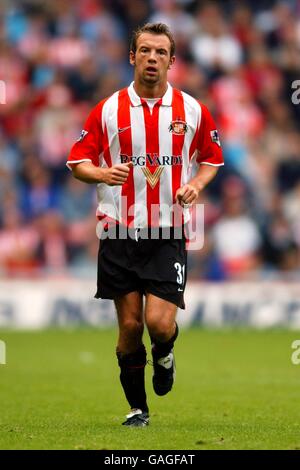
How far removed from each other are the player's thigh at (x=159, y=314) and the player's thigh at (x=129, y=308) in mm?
105

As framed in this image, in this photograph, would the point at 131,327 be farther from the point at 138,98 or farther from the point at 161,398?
the point at 161,398

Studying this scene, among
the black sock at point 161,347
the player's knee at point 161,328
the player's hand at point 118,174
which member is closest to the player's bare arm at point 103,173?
the player's hand at point 118,174

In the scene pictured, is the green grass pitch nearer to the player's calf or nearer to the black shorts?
the player's calf

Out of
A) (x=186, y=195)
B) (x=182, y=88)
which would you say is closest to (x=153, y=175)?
(x=186, y=195)

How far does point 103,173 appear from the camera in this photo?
7.08m

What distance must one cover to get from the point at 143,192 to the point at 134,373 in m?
1.21

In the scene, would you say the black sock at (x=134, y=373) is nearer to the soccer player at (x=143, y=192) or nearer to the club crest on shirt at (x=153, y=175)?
the soccer player at (x=143, y=192)

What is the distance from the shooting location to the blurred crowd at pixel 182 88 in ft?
56.1

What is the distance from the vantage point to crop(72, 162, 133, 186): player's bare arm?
22.9ft

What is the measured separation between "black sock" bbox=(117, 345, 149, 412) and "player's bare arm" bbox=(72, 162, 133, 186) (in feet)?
3.97

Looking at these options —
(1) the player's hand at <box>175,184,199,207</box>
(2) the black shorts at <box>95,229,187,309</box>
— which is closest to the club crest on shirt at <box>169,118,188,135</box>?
(1) the player's hand at <box>175,184,199,207</box>

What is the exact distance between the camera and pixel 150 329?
7.31 m

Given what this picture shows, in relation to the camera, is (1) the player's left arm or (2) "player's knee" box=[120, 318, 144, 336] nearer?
(2) "player's knee" box=[120, 318, 144, 336]
